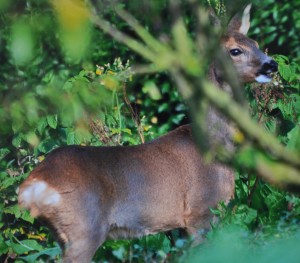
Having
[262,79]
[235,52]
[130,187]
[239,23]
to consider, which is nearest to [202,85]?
[130,187]

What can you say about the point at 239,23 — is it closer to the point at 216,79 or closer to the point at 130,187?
the point at 216,79

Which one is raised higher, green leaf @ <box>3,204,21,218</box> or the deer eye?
the deer eye

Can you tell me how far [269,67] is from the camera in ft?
23.6

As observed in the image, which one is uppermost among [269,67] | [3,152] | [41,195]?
[269,67]

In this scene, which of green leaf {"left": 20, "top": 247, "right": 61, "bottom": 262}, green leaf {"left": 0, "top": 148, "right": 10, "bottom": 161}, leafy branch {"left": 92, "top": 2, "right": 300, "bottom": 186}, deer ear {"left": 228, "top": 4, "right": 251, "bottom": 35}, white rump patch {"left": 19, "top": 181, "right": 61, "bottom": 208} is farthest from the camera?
deer ear {"left": 228, "top": 4, "right": 251, "bottom": 35}

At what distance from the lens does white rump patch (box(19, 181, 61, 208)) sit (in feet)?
19.2

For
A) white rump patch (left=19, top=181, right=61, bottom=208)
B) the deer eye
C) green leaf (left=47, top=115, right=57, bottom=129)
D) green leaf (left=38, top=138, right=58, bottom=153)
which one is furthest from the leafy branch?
green leaf (left=38, top=138, right=58, bottom=153)

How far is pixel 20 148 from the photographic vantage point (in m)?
7.84

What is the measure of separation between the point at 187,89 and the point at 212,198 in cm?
411

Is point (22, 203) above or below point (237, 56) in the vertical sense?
below

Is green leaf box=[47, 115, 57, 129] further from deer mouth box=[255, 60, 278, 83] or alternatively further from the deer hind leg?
deer mouth box=[255, 60, 278, 83]

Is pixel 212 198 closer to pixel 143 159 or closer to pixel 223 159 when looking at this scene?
pixel 143 159

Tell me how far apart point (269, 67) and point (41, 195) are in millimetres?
2495

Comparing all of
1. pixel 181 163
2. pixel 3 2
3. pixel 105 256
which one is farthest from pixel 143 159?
pixel 3 2
